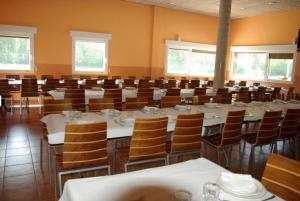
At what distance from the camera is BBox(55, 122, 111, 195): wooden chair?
2.55 meters

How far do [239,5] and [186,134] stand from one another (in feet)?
28.4

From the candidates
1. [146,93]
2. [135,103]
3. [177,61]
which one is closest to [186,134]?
[135,103]

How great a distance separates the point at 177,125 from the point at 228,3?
6.43 metres

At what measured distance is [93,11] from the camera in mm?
10062

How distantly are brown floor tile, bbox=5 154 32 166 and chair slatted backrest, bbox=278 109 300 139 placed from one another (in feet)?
12.3

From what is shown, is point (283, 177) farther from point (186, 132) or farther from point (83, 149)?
point (83, 149)

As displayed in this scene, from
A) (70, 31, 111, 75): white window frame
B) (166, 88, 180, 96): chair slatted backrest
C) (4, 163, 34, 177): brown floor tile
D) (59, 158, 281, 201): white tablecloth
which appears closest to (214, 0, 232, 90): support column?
(166, 88, 180, 96): chair slatted backrest

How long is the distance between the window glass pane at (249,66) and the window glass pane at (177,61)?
264cm

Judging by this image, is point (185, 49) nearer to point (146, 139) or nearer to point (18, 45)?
point (18, 45)

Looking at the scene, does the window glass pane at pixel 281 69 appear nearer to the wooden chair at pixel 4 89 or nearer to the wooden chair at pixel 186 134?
the wooden chair at pixel 186 134

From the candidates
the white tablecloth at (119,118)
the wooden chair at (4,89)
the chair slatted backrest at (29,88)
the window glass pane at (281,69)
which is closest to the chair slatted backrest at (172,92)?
the white tablecloth at (119,118)

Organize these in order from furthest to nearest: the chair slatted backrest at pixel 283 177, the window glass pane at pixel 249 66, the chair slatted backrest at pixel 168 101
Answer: the window glass pane at pixel 249 66 → the chair slatted backrest at pixel 168 101 → the chair slatted backrest at pixel 283 177

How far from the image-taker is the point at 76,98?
5453 mm

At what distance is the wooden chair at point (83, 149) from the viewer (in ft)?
8.37
